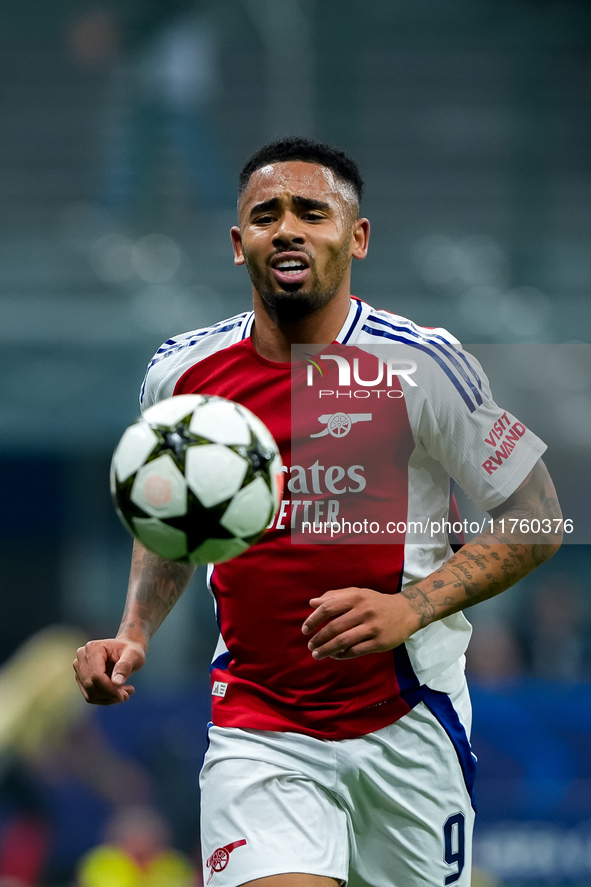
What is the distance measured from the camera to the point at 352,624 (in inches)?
104

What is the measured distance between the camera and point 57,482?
12625 millimetres

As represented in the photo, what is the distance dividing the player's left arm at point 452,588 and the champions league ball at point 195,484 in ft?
0.91

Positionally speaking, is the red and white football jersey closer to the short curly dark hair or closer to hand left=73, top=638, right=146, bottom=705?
hand left=73, top=638, right=146, bottom=705

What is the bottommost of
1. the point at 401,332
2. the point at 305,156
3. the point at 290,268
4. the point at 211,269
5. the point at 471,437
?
the point at 471,437

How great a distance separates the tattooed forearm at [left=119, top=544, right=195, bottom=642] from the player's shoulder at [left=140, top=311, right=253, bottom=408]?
0.50 m

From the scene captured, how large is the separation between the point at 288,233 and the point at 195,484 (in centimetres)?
91

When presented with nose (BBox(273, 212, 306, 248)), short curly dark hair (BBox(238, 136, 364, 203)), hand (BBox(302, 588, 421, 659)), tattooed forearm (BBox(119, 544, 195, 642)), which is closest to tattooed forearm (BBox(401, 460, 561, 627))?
hand (BBox(302, 588, 421, 659))

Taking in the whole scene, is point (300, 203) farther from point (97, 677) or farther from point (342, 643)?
point (97, 677)

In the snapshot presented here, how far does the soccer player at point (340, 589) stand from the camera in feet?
9.87

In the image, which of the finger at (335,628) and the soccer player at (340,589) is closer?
the finger at (335,628)

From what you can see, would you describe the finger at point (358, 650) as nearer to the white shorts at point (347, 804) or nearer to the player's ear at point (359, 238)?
the white shorts at point (347, 804)

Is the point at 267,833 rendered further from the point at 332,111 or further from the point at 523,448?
the point at 332,111

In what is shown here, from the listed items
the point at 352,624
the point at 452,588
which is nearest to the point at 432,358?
the point at 452,588

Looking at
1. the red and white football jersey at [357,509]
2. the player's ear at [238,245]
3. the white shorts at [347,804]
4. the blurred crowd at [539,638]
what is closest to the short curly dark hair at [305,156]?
the player's ear at [238,245]
